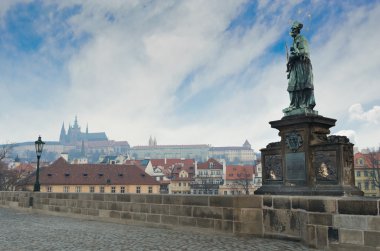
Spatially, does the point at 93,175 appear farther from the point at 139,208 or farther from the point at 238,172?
the point at 139,208

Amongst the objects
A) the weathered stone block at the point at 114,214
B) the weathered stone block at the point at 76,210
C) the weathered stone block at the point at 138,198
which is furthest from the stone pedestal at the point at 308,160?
the weathered stone block at the point at 76,210

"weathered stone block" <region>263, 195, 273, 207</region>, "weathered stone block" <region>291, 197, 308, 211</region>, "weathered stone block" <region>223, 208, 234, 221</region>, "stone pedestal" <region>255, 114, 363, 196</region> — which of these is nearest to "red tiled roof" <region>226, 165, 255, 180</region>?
"stone pedestal" <region>255, 114, 363, 196</region>

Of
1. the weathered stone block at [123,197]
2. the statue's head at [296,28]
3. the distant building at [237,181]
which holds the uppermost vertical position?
the statue's head at [296,28]

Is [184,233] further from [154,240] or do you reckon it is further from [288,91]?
[288,91]

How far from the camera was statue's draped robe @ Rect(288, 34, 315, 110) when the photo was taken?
12023 mm

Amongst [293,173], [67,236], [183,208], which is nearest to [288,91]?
[293,173]

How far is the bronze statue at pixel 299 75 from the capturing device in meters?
12.0

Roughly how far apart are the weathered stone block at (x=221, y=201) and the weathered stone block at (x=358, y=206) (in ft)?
8.89

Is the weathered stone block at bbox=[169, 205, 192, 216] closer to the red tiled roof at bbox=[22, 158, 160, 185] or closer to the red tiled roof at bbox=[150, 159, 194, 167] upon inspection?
the red tiled roof at bbox=[22, 158, 160, 185]

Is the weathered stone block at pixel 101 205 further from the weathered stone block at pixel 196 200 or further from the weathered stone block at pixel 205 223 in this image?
the weathered stone block at pixel 205 223

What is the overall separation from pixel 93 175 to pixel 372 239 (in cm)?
6337

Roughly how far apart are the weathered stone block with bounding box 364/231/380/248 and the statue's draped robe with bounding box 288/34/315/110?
20.8ft

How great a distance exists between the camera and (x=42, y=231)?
32.1 ft

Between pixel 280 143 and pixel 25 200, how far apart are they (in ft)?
38.3
